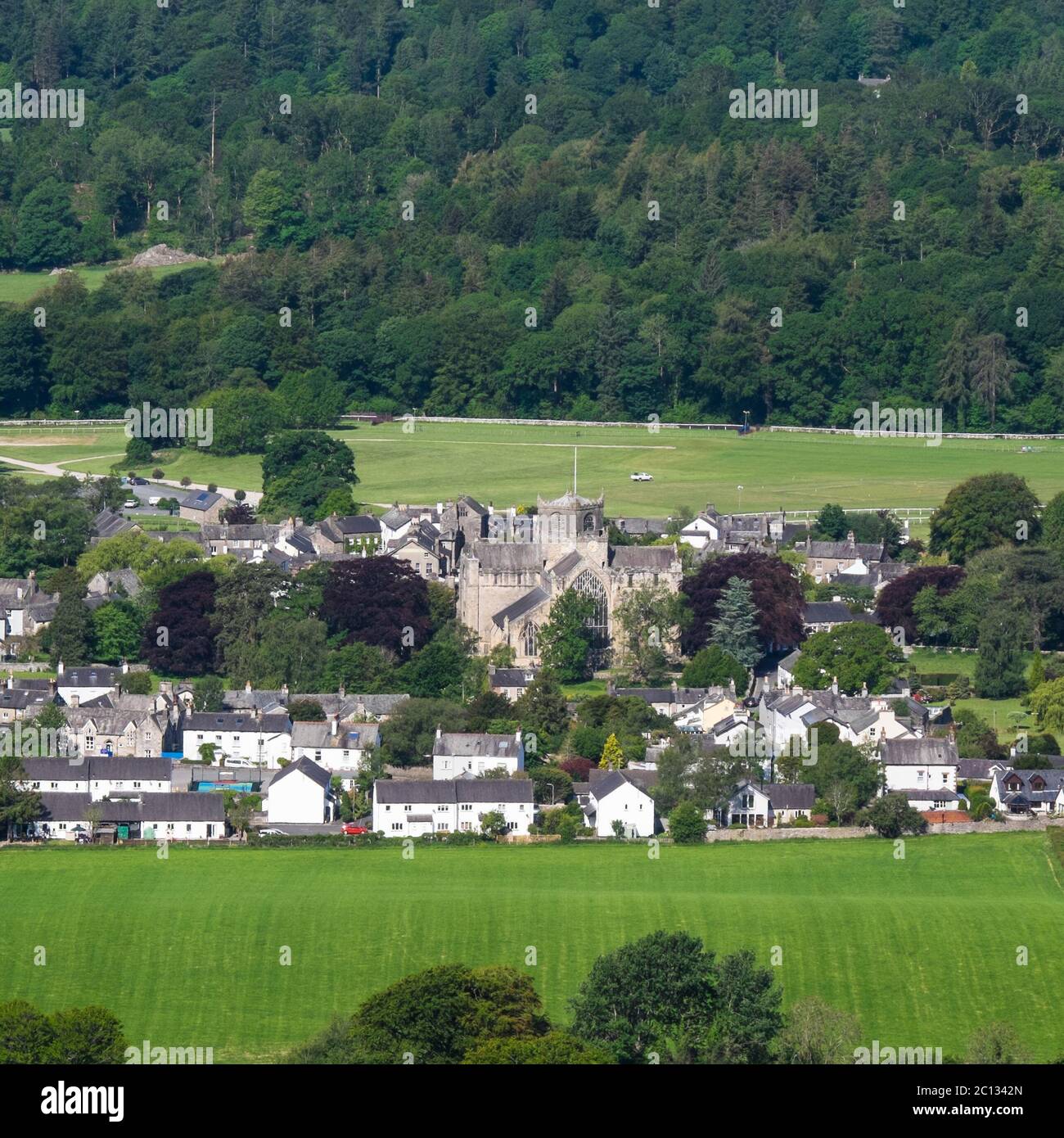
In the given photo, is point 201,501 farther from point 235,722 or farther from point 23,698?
point 235,722

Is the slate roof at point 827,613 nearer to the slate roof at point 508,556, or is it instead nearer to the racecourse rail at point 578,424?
the slate roof at point 508,556

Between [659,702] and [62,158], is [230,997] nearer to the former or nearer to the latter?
[659,702]

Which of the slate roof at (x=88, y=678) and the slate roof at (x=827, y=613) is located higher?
the slate roof at (x=827, y=613)

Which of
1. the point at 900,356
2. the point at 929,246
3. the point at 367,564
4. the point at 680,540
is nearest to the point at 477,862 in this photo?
the point at 367,564

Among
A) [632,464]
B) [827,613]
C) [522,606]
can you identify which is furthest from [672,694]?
[632,464]

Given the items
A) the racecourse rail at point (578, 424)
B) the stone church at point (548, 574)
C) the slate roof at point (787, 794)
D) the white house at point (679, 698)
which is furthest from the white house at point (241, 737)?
the racecourse rail at point (578, 424)
